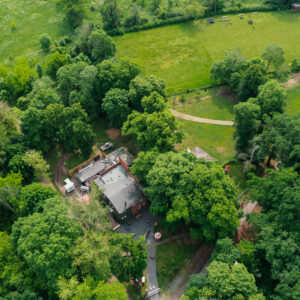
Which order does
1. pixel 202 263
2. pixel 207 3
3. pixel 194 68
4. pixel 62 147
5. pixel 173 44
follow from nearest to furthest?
pixel 202 263 → pixel 62 147 → pixel 194 68 → pixel 173 44 → pixel 207 3

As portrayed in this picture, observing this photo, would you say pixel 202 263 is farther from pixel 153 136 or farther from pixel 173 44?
pixel 173 44

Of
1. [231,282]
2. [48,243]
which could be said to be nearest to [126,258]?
[48,243]

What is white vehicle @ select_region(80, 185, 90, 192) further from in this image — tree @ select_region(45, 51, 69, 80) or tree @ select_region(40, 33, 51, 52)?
tree @ select_region(40, 33, 51, 52)

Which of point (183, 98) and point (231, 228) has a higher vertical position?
point (183, 98)

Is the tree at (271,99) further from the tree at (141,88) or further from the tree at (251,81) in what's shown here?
the tree at (141,88)

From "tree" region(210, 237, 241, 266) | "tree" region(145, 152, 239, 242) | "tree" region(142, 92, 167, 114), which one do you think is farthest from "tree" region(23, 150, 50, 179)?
"tree" region(210, 237, 241, 266)

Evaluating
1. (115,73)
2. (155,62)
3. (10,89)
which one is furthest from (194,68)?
(10,89)
